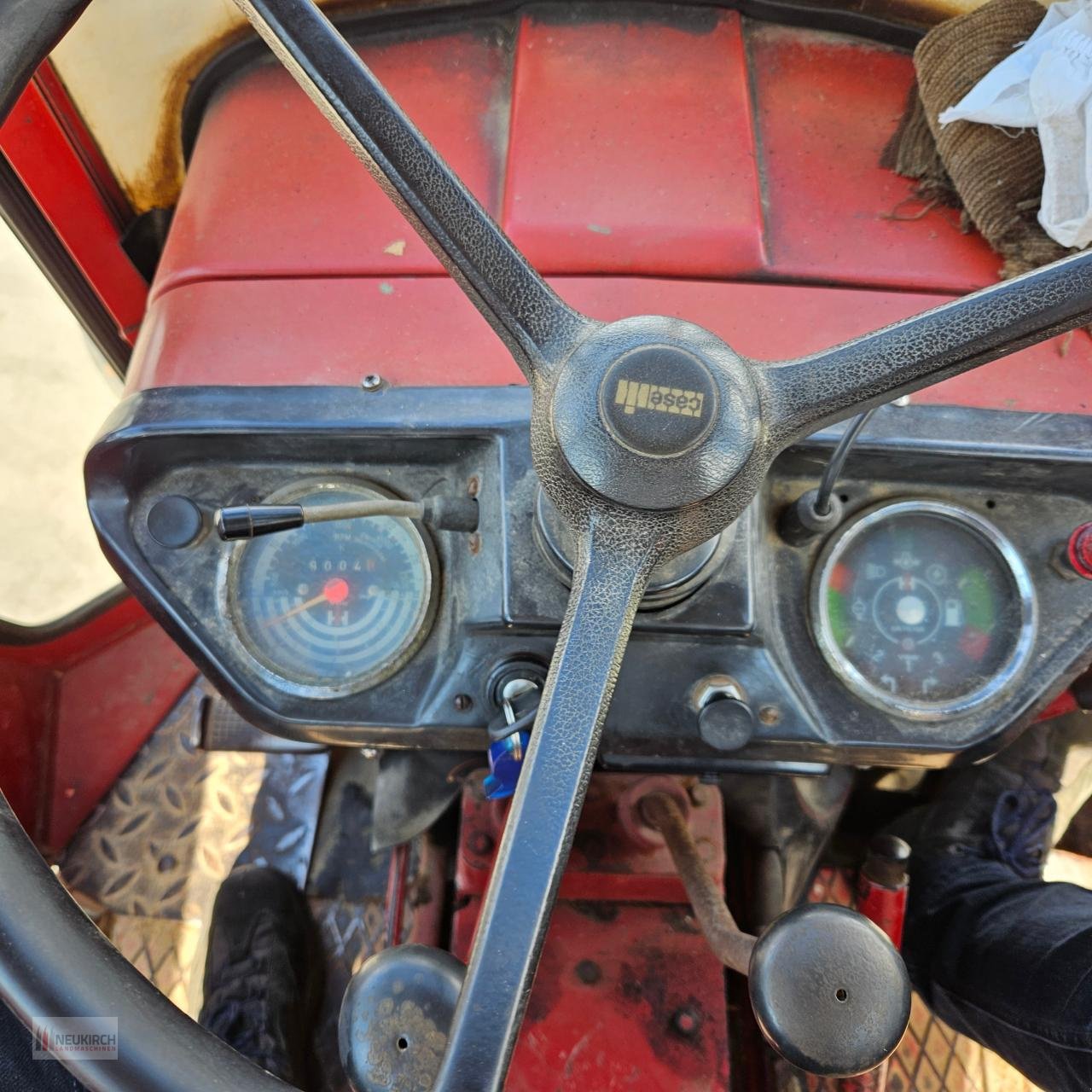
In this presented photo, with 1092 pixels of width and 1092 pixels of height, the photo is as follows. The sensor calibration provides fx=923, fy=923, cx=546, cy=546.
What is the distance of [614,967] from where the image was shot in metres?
1.21

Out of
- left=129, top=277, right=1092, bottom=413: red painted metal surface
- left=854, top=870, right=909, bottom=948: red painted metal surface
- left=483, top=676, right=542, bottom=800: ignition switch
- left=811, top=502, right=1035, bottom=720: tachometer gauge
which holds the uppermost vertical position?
left=129, top=277, right=1092, bottom=413: red painted metal surface

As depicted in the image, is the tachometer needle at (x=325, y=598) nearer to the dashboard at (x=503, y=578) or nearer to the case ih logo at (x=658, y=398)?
the dashboard at (x=503, y=578)

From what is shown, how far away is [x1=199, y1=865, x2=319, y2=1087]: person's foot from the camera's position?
142 cm

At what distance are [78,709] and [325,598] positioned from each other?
989 mm

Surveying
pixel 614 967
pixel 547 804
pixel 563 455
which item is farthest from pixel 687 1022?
pixel 563 455

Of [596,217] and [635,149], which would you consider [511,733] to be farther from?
[635,149]

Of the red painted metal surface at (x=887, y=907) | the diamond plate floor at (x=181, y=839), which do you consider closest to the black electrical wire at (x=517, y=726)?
the red painted metal surface at (x=887, y=907)

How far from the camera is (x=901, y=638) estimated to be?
1.03m

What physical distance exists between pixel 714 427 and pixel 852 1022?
46cm

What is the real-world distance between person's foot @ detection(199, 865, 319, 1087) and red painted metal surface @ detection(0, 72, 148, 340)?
3.20 ft

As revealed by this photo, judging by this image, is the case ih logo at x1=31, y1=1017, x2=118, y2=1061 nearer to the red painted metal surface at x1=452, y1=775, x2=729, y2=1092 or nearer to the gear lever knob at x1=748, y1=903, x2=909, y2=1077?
the gear lever knob at x1=748, y1=903, x2=909, y2=1077

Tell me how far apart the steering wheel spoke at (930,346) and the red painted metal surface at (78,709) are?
1440 mm

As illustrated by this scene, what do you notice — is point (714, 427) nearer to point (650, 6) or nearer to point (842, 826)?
point (650, 6)

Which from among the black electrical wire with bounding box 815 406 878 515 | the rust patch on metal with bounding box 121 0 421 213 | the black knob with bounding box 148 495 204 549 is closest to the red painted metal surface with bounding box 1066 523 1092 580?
the black electrical wire with bounding box 815 406 878 515
